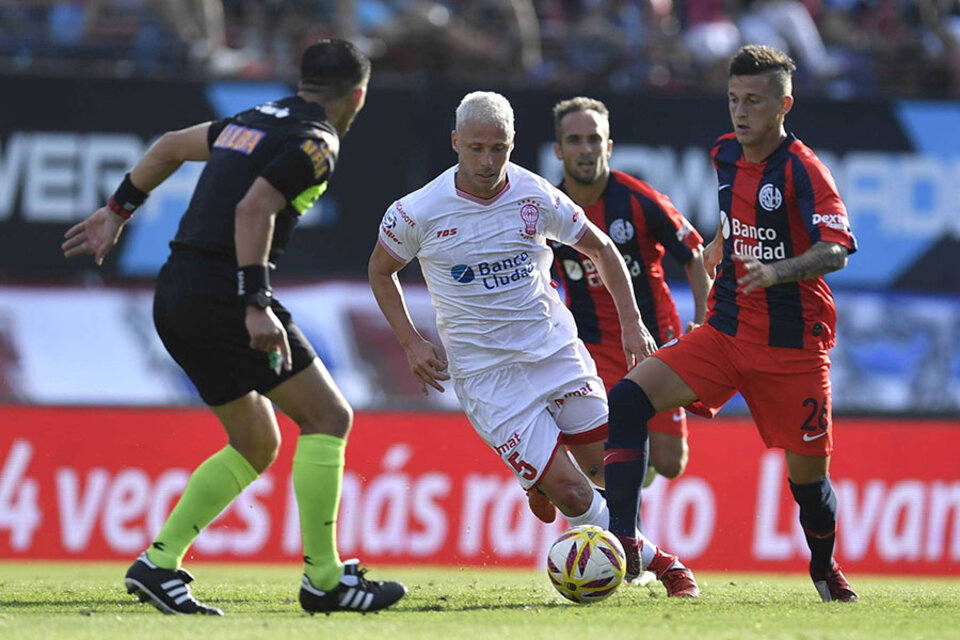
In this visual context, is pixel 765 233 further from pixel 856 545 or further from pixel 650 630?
pixel 856 545

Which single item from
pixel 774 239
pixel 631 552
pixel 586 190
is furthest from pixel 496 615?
pixel 586 190

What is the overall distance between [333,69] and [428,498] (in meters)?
6.64

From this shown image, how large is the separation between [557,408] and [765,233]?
4.47 ft

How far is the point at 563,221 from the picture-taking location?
7.21 metres

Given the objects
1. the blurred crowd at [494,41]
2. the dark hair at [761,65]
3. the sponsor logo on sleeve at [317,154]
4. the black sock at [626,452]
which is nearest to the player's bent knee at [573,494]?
the black sock at [626,452]

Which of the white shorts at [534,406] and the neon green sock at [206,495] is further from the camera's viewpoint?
the white shorts at [534,406]

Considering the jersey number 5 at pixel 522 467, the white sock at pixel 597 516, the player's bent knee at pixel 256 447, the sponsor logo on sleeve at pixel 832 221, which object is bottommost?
the white sock at pixel 597 516

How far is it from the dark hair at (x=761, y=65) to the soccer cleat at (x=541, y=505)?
7.74 feet

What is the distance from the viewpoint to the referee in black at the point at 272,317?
6242mm

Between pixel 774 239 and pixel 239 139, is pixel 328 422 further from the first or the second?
pixel 774 239

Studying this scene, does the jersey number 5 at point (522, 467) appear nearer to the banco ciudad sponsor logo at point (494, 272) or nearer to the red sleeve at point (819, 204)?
the banco ciudad sponsor logo at point (494, 272)

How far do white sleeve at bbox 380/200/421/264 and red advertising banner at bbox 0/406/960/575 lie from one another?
18.3ft

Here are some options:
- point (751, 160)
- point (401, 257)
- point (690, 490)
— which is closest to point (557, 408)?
point (401, 257)

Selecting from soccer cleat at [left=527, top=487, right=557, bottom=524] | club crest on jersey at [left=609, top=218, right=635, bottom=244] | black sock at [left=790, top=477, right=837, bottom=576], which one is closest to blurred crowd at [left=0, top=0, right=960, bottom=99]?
club crest on jersey at [left=609, top=218, right=635, bottom=244]
